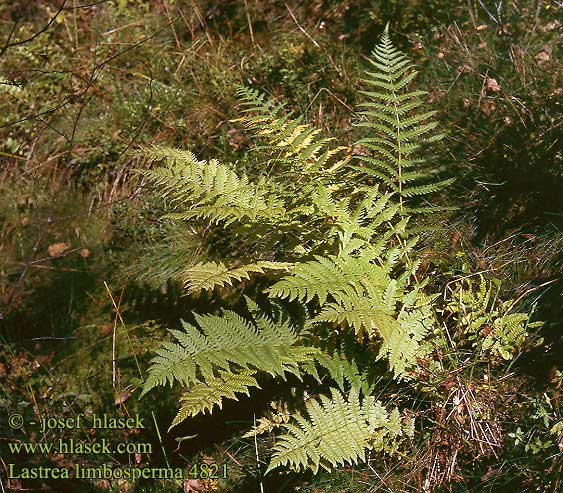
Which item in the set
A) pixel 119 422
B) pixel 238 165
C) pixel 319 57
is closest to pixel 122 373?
pixel 119 422

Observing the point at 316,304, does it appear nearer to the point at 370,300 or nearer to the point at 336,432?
the point at 370,300

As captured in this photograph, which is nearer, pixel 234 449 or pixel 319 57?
pixel 234 449

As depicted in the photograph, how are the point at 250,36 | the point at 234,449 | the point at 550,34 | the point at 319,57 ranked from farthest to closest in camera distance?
1. the point at 250,36
2. the point at 319,57
3. the point at 550,34
4. the point at 234,449

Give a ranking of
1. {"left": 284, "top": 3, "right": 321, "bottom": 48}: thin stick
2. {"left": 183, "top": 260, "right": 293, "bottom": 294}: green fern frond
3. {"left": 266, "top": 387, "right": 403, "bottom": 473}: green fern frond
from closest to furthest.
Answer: {"left": 266, "top": 387, "right": 403, "bottom": 473}: green fern frond < {"left": 183, "top": 260, "right": 293, "bottom": 294}: green fern frond < {"left": 284, "top": 3, "right": 321, "bottom": 48}: thin stick

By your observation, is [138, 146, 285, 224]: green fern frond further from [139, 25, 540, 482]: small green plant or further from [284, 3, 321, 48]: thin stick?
[284, 3, 321, 48]: thin stick

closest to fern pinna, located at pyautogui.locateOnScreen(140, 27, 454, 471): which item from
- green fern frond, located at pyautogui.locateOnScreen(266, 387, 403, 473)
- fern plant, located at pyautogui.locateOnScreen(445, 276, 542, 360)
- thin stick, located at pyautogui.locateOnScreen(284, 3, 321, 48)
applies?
green fern frond, located at pyautogui.locateOnScreen(266, 387, 403, 473)

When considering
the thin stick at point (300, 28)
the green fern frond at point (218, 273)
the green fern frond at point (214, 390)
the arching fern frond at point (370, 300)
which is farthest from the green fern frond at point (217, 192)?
the thin stick at point (300, 28)

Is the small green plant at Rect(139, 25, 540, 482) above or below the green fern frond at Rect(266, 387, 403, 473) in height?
above

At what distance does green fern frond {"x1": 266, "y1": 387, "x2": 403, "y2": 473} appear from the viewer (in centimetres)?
334

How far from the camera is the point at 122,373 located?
451cm

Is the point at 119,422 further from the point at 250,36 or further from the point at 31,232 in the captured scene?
the point at 250,36

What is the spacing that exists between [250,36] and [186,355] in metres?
3.14

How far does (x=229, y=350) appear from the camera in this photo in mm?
3527

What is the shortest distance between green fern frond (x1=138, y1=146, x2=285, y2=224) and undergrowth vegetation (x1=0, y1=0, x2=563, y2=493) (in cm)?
1
